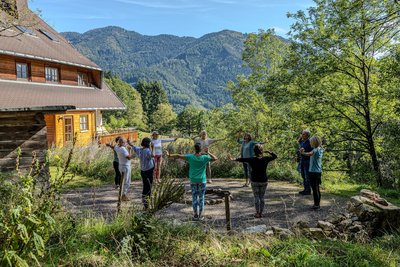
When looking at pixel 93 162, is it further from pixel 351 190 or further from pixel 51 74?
pixel 51 74

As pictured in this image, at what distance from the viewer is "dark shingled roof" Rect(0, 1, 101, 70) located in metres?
19.1

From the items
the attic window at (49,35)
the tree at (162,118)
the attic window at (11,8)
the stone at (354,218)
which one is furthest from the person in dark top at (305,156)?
the tree at (162,118)

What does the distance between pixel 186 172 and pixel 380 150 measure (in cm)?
753

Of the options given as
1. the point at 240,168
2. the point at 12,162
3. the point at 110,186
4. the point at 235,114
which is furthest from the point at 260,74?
the point at 12,162

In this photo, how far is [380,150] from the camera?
12.8m

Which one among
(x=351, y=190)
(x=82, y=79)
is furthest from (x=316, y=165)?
(x=82, y=79)

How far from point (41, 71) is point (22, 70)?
4.23 ft

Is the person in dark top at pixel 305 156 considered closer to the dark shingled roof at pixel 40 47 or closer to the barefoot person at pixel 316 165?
the barefoot person at pixel 316 165

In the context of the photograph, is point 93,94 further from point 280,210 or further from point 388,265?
point 388,265

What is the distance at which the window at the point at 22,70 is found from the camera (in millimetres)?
20375

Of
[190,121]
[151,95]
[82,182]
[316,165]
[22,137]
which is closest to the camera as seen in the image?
[316,165]

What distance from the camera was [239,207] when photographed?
8602 mm

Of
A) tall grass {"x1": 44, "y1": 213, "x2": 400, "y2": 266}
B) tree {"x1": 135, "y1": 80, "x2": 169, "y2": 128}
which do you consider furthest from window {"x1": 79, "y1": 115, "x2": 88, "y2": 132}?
tree {"x1": 135, "y1": 80, "x2": 169, "y2": 128}

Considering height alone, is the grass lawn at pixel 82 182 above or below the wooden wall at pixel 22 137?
below
